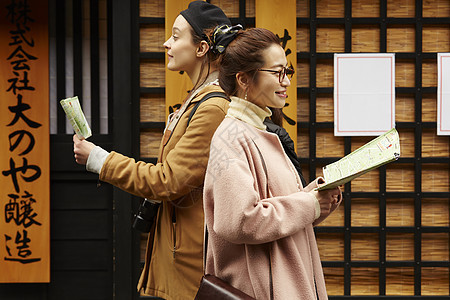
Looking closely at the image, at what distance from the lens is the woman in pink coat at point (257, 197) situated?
1.58 m

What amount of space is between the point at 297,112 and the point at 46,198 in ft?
7.31

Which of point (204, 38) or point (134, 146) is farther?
point (134, 146)

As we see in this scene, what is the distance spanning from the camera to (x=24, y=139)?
4.31m

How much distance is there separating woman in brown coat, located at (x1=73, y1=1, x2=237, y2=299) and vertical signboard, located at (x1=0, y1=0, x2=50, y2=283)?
2134 millimetres

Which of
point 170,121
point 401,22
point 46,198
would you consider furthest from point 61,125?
point 401,22

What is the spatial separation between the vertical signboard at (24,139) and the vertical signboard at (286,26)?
1.85m

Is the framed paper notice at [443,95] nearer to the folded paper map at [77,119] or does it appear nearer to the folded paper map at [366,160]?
the folded paper map at [366,160]

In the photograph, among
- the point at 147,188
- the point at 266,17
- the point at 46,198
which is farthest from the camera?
the point at 46,198

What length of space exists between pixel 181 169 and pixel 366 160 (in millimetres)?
839

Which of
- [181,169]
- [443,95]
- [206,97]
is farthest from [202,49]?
[443,95]

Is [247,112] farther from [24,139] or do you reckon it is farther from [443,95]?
[24,139]

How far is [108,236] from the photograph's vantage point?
4.52 m

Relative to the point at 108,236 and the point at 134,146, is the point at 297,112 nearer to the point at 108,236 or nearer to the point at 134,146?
the point at 134,146

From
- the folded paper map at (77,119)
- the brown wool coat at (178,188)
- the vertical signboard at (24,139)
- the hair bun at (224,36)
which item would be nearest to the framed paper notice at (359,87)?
the brown wool coat at (178,188)
